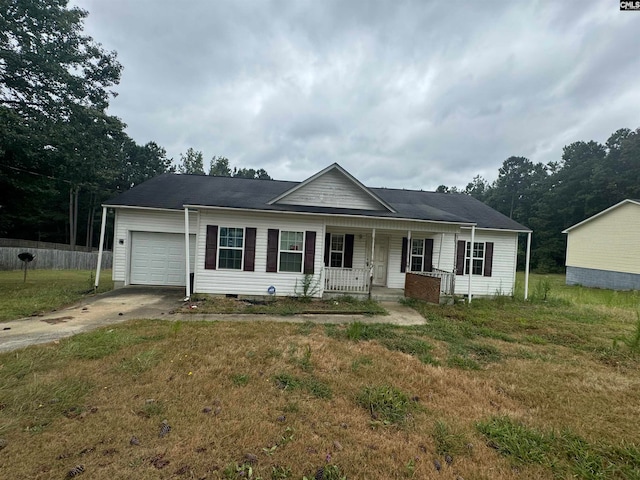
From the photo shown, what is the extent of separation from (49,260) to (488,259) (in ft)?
86.2

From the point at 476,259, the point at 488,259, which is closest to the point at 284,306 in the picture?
the point at 476,259

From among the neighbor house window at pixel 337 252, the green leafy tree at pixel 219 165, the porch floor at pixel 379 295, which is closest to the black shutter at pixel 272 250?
the porch floor at pixel 379 295

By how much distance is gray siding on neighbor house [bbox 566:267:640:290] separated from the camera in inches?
683

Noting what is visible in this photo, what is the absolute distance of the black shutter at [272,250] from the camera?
9.55 metres

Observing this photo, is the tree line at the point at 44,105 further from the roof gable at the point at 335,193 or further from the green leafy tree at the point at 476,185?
the green leafy tree at the point at 476,185

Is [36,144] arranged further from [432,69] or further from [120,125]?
[432,69]

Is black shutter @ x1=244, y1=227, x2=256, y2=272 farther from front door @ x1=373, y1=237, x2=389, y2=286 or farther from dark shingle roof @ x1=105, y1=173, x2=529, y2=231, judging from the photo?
front door @ x1=373, y1=237, x2=389, y2=286

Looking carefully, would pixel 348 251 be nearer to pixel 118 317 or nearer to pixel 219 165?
pixel 118 317

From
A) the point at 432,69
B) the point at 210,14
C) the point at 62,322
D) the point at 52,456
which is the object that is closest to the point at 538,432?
the point at 52,456

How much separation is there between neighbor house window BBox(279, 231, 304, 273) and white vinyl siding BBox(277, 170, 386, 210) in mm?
1302

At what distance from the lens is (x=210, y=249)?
9383mm

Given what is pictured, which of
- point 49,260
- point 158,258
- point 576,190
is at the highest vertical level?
point 576,190

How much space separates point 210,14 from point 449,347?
48.8 feet

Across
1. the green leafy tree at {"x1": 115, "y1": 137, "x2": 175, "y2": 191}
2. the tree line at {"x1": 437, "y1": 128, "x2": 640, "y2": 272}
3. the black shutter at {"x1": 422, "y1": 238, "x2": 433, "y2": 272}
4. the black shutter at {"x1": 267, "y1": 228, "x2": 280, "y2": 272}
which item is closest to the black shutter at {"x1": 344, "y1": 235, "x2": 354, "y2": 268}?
the black shutter at {"x1": 422, "y1": 238, "x2": 433, "y2": 272}
